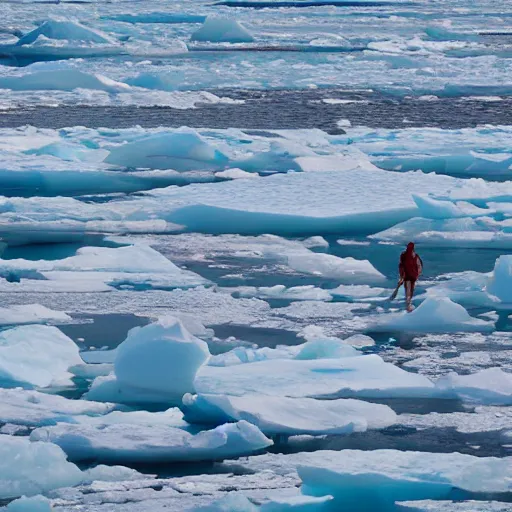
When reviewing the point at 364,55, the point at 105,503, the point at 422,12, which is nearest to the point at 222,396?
the point at 105,503

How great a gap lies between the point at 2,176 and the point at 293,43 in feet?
50.0

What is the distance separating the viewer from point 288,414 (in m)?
5.86

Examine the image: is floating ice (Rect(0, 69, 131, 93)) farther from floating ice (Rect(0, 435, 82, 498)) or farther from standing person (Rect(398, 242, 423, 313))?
floating ice (Rect(0, 435, 82, 498))

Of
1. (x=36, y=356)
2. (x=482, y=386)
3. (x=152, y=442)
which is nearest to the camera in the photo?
(x=152, y=442)

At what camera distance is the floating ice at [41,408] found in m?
5.77

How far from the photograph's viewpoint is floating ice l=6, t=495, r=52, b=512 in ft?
15.2

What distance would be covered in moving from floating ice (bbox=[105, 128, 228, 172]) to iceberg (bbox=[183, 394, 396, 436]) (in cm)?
763

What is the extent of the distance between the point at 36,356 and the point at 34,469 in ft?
5.05

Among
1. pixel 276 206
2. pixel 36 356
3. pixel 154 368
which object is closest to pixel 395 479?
pixel 154 368

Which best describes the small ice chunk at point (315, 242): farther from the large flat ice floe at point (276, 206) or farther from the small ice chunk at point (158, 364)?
the small ice chunk at point (158, 364)

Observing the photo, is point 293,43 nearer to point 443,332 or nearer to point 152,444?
point 443,332

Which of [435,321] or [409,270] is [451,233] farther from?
[435,321]

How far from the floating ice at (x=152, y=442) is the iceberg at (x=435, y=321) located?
2.24 metres

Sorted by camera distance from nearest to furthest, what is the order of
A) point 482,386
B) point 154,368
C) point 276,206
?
point 154,368, point 482,386, point 276,206
